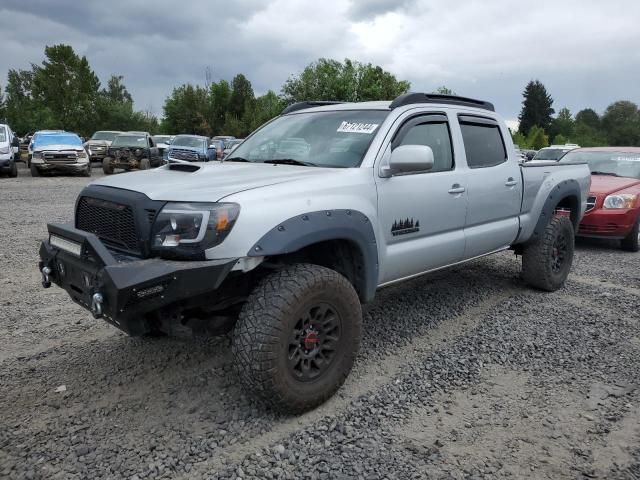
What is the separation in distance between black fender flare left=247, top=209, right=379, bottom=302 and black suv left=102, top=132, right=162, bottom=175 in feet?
55.0

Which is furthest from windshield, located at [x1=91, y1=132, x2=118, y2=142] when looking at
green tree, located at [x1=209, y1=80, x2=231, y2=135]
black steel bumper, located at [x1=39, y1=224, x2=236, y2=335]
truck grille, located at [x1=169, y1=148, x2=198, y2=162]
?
green tree, located at [x1=209, y1=80, x2=231, y2=135]

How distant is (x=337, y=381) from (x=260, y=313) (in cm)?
74

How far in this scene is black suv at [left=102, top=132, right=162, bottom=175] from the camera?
62.0ft

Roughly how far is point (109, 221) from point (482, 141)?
10.5ft

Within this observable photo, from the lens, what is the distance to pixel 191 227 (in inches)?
103

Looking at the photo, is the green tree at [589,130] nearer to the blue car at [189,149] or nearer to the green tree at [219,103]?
the green tree at [219,103]

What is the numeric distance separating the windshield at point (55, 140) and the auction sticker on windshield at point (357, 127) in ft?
56.4

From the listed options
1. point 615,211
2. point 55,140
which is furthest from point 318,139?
point 55,140

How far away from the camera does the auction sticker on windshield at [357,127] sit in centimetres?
359

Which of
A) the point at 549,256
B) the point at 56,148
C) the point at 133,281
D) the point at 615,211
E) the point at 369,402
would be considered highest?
the point at 56,148

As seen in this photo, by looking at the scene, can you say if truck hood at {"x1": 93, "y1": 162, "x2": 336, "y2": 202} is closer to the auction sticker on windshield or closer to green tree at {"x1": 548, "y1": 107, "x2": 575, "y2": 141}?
the auction sticker on windshield

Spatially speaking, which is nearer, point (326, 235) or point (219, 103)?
point (326, 235)

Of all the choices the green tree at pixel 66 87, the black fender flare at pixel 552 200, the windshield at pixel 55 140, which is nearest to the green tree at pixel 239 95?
the green tree at pixel 66 87

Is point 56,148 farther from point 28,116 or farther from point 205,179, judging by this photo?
point 28,116
